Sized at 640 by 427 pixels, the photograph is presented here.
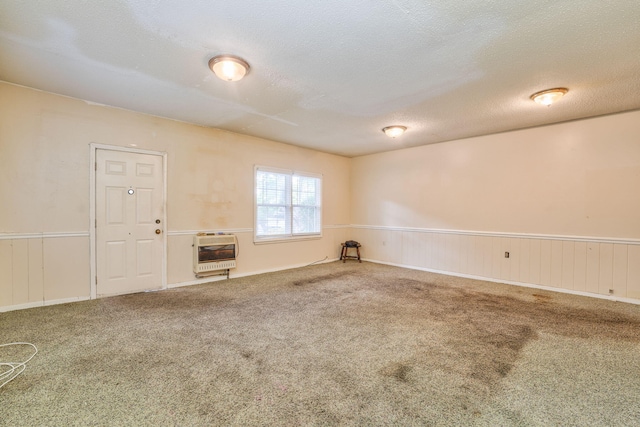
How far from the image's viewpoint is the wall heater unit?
4.46m

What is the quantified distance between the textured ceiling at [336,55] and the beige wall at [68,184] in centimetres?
28

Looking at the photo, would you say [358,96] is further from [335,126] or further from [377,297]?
[377,297]

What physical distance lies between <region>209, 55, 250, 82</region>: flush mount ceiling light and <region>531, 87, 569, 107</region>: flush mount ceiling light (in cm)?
323

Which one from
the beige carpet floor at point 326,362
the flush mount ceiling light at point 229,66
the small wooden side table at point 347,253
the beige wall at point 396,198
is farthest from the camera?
the small wooden side table at point 347,253

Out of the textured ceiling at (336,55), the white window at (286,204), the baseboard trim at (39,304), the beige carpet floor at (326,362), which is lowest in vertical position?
the beige carpet floor at (326,362)

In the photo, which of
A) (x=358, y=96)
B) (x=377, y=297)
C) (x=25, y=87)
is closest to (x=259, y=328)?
(x=377, y=297)

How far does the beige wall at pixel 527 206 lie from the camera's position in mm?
3797

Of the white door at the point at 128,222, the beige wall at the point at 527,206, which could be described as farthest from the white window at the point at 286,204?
the white door at the point at 128,222

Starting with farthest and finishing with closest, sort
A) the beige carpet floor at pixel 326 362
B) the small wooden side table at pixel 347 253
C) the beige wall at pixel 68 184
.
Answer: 1. the small wooden side table at pixel 347 253
2. the beige wall at pixel 68 184
3. the beige carpet floor at pixel 326 362

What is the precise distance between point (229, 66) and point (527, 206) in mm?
4782

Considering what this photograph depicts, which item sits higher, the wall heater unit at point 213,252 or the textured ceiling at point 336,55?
the textured ceiling at point 336,55

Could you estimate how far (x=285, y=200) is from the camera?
5.78 metres

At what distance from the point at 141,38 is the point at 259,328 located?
2.77 m

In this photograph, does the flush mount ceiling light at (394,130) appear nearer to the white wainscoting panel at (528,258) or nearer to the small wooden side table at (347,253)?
the white wainscoting panel at (528,258)
